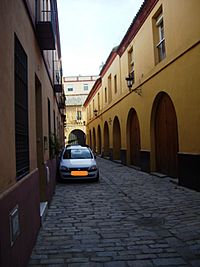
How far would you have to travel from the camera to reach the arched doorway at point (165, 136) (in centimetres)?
1100

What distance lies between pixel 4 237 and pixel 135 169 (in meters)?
13.2

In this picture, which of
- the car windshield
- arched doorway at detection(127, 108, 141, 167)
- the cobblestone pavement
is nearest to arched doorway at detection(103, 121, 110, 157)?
arched doorway at detection(127, 108, 141, 167)

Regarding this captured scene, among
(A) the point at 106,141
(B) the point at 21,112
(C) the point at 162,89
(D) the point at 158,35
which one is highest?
(D) the point at 158,35

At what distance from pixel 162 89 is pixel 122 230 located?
7.03 meters

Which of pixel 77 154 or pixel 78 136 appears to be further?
pixel 78 136

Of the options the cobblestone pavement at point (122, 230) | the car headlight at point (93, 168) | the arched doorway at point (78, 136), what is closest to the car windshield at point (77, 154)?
the car headlight at point (93, 168)

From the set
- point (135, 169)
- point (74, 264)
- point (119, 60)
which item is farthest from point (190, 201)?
point (119, 60)

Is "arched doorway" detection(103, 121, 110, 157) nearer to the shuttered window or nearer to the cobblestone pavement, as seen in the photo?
the cobblestone pavement

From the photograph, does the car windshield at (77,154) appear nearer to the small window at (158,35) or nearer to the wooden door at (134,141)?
the wooden door at (134,141)

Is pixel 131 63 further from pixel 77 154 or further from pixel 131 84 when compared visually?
pixel 77 154

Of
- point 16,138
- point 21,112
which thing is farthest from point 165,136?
point 16,138

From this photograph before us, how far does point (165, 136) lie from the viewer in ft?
38.7

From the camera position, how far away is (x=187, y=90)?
9188mm

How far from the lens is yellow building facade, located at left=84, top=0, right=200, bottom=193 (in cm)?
886
